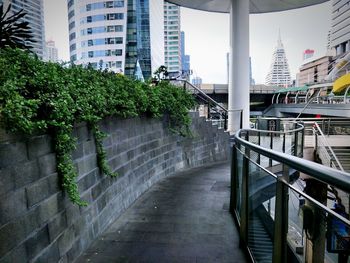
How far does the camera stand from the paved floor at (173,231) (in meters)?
2.97

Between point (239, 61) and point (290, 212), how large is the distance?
12035 mm

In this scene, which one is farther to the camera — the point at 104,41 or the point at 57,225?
the point at 104,41

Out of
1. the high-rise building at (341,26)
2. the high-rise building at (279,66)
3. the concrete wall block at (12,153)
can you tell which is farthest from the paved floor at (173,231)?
the high-rise building at (279,66)

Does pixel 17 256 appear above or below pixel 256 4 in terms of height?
below

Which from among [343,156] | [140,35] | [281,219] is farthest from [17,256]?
[140,35]

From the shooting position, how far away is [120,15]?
2702 inches

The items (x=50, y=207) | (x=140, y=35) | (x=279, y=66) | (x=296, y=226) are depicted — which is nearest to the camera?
(x=296, y=226)

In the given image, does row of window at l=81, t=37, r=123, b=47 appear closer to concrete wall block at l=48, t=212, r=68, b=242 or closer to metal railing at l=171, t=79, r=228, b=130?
metal railing at l=171, t=79, r=228, b=130

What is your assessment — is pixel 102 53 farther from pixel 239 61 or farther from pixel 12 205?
pixel 12 205

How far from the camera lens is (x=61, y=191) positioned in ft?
8.84

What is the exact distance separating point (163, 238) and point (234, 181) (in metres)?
1.37

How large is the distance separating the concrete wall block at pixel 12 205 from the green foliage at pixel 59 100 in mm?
473

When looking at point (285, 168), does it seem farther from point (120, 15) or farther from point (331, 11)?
point (331, 11)

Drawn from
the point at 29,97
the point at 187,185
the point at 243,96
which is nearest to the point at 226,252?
the point at 29,97
